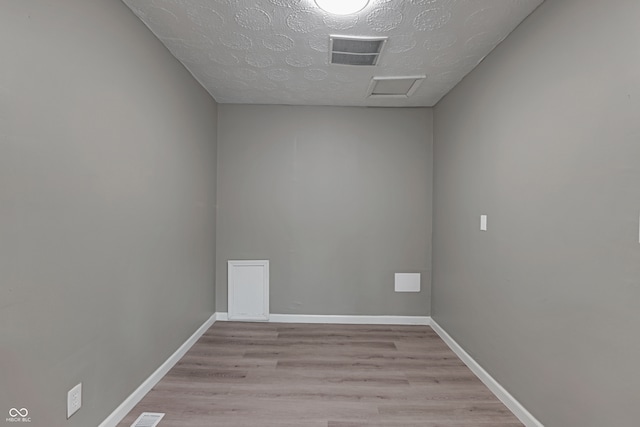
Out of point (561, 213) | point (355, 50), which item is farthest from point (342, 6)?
point (561, 213)

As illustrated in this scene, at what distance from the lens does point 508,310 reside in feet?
7.01

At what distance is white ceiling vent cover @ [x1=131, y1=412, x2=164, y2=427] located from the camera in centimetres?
190

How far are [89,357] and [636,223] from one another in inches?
102

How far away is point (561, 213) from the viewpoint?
168 cm

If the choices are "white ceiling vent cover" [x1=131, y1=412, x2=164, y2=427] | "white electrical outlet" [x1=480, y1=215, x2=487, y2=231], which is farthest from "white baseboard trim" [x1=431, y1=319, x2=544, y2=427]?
"white ceiling vent cover" [x1=131, y1=412, x2=164, y2=427]

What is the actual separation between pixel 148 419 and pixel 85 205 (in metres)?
1.34

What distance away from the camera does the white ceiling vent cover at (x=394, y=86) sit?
287 centimetres

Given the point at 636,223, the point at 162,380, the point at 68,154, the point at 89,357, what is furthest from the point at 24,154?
the point at 636,223

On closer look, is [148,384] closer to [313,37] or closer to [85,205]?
[85,205]

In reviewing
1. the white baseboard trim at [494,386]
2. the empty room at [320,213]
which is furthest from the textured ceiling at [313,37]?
the white baseboard trim at [494,386]

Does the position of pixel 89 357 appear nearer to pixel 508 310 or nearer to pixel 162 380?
pixel 162 380

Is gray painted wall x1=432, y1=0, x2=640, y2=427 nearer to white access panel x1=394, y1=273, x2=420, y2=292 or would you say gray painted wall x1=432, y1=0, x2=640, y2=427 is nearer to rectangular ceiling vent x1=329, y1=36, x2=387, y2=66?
rectangular ceiling vent x1=329, y1=36, x2=387, y2=66

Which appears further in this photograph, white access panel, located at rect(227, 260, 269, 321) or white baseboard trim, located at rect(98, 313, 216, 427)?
white access panel, located at rect(227, 260, 269, 321)

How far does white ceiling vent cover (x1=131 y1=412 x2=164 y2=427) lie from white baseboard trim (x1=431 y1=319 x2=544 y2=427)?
2210mm
